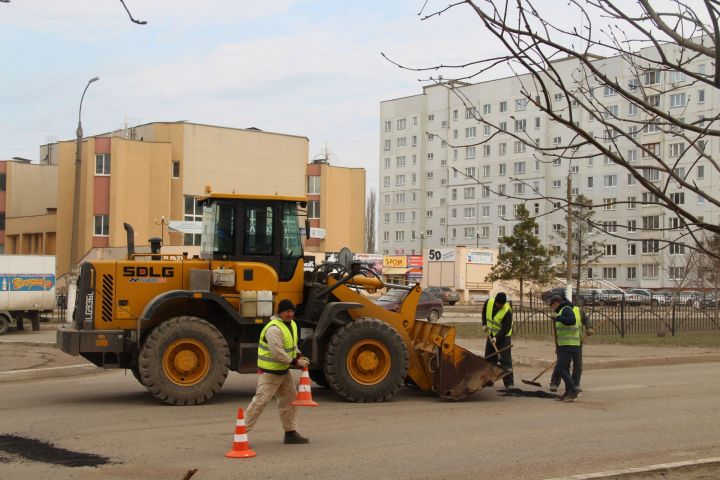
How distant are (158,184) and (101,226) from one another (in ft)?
16.8

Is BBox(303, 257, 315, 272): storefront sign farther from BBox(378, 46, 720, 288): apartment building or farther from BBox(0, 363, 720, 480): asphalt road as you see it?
BBox(378, 46, 720, 288): apartment building

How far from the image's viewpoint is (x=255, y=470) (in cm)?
868

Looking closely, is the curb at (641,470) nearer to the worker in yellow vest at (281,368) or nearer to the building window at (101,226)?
the worker in yellow vest at (281,368)

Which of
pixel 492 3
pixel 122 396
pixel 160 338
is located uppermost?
pixel 492 3

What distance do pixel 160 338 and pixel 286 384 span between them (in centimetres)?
349

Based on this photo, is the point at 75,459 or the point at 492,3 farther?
the point at 75,459

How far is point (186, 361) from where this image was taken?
42.3 feet

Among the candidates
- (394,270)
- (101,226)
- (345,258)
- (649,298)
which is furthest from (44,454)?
(394,270)

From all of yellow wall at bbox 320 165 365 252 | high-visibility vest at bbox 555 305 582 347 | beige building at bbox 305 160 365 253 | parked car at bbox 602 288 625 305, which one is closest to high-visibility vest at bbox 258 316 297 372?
high-visibility vest at bbox 555 305 582 347

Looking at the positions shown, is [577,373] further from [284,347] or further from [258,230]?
[284,347]

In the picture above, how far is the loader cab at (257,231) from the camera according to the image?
1393 centimetres

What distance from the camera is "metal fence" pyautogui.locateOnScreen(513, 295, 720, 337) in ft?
98.7

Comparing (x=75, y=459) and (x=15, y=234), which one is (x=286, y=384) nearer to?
(x=75, y=459)

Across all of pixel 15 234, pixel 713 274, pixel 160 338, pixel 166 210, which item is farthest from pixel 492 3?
pixel 15 234
